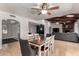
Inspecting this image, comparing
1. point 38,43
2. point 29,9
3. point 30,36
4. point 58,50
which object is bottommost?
point 58,50

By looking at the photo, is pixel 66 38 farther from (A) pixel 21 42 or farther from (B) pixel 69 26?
(A) pixel 21 42

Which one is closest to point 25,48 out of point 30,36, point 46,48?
point 30,36

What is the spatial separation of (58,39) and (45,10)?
1.96 ft

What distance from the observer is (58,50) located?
180 cm

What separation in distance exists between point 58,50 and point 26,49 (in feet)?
1.91

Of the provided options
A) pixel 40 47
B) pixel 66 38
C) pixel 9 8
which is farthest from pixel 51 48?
pixel 9 8

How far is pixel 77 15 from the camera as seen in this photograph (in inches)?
69.0

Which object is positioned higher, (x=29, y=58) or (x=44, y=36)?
(x=44, y=36)

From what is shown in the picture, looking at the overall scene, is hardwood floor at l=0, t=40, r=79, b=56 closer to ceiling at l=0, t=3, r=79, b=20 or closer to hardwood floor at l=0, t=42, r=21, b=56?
hardwood floor at l=0, t=42, r=21, b=56

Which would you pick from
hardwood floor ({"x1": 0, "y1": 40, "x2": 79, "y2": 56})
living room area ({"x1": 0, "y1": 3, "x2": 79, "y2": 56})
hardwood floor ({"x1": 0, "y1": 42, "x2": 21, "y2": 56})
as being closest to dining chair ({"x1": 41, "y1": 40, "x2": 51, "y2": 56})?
living room area ({"x1": 0, "y1": 3, "x2": 79, "y2": 56})

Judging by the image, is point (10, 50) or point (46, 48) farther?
point (46, 48)

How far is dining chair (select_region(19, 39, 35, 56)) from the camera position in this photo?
5.73 ft

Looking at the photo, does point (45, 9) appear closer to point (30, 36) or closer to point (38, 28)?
point (38, 28)

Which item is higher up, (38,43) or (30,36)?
(30,36)
